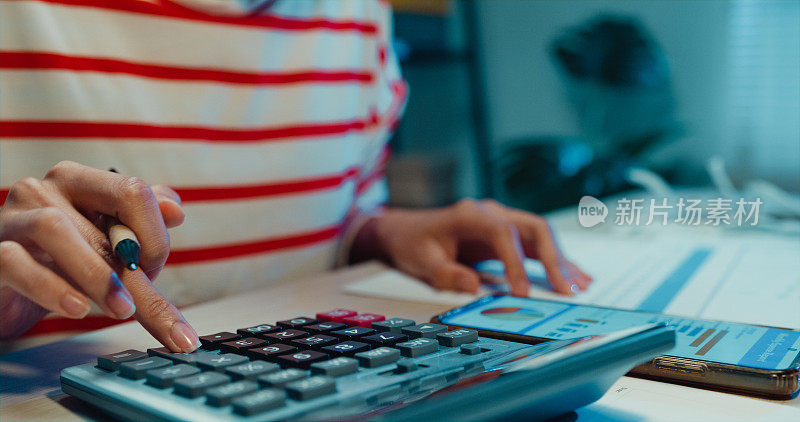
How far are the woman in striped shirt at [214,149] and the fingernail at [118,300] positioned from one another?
0.08 feet

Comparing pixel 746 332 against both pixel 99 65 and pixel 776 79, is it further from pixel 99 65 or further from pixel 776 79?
pixel 776 79

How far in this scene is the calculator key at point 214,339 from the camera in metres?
0.35

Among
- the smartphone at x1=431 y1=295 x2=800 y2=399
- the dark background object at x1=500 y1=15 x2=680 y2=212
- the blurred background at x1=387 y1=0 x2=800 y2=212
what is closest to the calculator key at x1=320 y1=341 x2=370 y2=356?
the smartphone at x1=431 y1=295 x2=800 y2=399

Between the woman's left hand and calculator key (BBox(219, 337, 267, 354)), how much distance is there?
0.28m

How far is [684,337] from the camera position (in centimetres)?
40

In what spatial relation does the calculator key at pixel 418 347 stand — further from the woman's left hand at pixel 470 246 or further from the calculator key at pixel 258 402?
the woman's left hand at pixel 470 246

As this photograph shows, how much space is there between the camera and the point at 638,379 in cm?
37

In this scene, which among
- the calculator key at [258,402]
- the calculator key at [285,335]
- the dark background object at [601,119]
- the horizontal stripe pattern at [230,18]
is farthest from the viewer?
the dark background object at [601,119]

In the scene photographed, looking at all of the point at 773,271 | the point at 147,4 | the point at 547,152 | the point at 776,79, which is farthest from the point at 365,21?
the point at 547,152

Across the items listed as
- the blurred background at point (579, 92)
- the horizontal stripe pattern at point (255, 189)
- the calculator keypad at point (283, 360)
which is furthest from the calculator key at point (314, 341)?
the blurred background at point (579, 92)

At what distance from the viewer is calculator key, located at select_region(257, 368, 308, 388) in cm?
28

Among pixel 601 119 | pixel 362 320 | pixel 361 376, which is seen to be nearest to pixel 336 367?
pixel 361 376

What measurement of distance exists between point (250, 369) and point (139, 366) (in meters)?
0.06

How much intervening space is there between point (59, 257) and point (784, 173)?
113 centimetres
